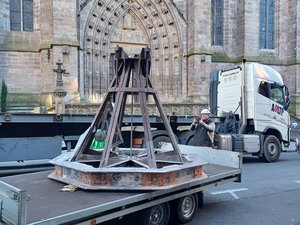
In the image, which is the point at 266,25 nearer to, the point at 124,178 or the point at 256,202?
the point at 256,202

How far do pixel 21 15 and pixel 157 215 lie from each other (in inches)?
713

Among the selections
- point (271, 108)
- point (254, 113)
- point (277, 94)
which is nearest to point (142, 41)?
point (277, 94)

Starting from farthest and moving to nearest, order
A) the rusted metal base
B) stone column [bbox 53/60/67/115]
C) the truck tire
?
1. stone column [bbox 53/60/67/115]
2. the truck tire
3. the rusted metal base

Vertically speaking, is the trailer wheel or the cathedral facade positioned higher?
the cathedral facade

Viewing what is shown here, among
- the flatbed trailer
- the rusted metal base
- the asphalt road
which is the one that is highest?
the rusted metal base

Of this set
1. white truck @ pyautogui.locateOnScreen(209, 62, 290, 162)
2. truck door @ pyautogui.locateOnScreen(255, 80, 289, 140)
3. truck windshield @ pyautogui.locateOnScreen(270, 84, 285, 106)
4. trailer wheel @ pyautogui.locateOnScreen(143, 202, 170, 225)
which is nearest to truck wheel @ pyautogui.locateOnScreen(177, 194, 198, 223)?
trailer wheel @ pyautogui.locateOnScreen(143, 202, 170, 225)

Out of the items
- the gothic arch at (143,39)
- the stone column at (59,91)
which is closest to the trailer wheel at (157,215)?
the stone column at (59,91)

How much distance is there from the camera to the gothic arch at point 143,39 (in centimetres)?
2111

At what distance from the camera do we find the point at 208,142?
28.5 ft

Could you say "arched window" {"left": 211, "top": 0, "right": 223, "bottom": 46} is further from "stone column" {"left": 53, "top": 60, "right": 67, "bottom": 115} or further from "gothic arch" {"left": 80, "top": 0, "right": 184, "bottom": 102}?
"stone column" {"left": 53, "top": 60, "right": 67, "bottom": 115}

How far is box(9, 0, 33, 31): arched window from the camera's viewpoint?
2000 centimetres

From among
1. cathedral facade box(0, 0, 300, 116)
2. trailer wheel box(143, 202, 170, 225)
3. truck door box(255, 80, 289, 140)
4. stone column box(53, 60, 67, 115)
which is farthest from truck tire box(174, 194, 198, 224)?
cathedral facade box(0, 0, 300, 116)

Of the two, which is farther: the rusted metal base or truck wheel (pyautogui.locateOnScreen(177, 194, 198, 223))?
truck wheel (pyautogui.locateOnScreen(177, 194, 198, 223))

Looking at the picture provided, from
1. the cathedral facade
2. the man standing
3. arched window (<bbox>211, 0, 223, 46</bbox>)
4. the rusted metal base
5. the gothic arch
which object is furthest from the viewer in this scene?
arched window (<bbox>211, 0, 223, 46</bbox>)
